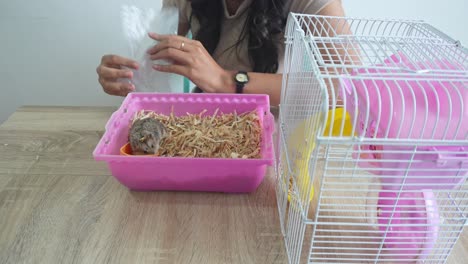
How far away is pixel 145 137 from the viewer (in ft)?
2.18

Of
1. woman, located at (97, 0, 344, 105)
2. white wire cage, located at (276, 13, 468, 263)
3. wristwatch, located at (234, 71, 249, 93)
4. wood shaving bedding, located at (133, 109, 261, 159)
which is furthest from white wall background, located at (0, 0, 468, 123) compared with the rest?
white wire cage, located at (276, 13, 468, 263)

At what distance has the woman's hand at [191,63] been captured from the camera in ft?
2.97

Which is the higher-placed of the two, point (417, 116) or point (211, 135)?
point (417, 116)

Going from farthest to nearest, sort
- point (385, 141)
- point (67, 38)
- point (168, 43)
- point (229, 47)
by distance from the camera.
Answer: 1. point (67, 38)
2. point (229, 47)
3. point (168, 43)
4. point (385, 141)

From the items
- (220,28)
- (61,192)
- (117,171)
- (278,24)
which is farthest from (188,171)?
(220,28)

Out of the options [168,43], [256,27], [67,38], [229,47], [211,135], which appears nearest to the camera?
[211,135]

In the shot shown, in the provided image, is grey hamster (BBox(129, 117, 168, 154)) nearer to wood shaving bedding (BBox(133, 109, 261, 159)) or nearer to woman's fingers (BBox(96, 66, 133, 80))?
wood shaving bedding (BBox(133, 109, 261, 159))

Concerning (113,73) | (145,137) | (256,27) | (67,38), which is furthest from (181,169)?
(67,38)

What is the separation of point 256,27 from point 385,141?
72 centimetres

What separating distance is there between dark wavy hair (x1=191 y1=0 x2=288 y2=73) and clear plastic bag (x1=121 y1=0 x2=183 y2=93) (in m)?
0.17

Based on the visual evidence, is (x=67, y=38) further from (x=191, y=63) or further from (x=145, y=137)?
(x=145, y=137)

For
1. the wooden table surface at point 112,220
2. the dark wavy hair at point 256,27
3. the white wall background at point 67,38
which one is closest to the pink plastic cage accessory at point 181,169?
the wooden table surface at point 112,220

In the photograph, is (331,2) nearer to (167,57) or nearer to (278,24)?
(278,24)

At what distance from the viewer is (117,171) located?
2.01 ft
